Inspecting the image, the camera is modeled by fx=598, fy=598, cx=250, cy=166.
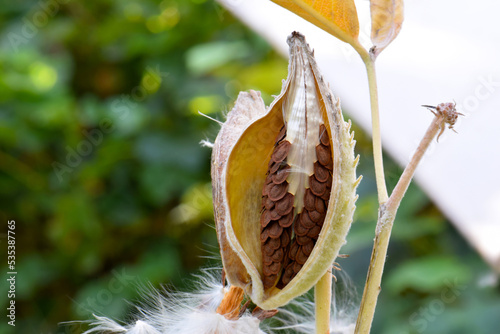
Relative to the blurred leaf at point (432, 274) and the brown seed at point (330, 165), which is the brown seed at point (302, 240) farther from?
the blurred leaf at point (432, 274)

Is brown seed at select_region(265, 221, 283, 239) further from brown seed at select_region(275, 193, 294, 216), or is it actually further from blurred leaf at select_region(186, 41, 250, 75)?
blurred leaf at select_region(186, 41, 250, 75)

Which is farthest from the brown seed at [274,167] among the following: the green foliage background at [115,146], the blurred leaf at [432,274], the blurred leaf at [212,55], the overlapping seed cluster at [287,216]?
the blurred leaf at [212,55]

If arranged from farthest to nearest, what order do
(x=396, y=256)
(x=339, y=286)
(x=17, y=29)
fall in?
(x=17, y=29) → (x=396, y=256) → (x=339, y=286)

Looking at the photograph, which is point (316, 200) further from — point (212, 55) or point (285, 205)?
point (212, 55)

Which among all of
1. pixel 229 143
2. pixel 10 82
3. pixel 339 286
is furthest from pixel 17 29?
pixel 229 143

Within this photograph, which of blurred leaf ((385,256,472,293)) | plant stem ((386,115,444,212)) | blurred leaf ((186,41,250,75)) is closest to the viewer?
plant stem ((386,115,444,212))

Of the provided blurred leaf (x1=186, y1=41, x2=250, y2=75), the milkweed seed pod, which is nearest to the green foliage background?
blurred leaf (x1=186, y1=41, x2=250, y2=75)

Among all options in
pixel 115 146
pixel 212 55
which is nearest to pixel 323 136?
pixel 212 55

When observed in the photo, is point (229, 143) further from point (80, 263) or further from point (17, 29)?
point (17, 29)
